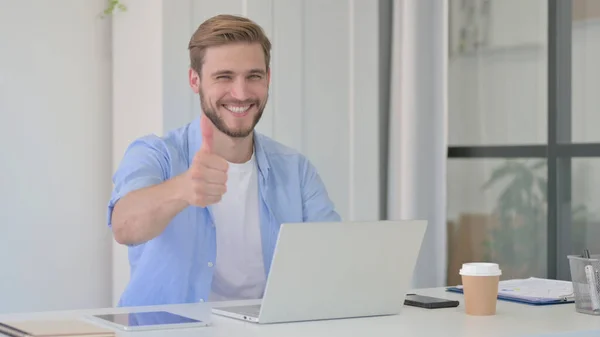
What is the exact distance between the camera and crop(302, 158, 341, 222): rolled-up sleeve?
8.76 ft

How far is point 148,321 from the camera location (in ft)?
5.70

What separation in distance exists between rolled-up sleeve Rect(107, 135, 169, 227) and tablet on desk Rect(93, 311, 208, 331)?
1.59ft

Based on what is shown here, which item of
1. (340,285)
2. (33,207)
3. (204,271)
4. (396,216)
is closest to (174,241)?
(204,271)

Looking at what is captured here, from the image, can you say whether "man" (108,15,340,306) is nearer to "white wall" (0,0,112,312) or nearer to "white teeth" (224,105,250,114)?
"white teeth" (224,105,250,114)

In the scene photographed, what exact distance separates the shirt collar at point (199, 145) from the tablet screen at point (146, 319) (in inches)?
30.9

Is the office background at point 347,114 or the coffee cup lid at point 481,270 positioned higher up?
the office background at point 347,114

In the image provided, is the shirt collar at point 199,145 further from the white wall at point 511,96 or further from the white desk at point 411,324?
the white wall at point 511,96

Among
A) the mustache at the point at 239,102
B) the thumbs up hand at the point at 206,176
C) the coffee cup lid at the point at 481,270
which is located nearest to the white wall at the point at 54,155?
the mustache at the point at 239,102

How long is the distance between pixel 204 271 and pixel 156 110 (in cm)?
94

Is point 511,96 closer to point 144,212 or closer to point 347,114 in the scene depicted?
point 347,114

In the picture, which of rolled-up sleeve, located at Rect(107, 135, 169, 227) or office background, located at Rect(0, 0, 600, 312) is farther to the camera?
office background, located at Rect(0, 0, 600, 312)

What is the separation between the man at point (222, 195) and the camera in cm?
237

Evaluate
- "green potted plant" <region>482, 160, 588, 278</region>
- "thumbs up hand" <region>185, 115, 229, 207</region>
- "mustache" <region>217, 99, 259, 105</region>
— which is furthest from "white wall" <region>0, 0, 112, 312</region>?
"thumbs up hand" <region>185, 115, 229, 207</region>

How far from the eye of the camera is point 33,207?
11.1 feet
